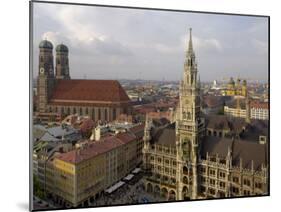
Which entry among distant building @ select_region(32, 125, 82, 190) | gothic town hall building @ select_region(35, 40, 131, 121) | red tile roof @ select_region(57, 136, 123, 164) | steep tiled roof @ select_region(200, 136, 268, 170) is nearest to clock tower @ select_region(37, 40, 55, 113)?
gothic town hall building @ select_region(35, 40, 131, 121)

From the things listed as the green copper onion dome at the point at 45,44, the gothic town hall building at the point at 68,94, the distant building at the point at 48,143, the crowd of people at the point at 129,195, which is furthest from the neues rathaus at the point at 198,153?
the green copper onion dome at the point at 45,44

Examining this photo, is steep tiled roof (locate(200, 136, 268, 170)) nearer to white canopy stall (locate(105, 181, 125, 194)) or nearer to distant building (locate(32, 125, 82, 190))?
white canopy stall (locate(105, 181, 125, 194))

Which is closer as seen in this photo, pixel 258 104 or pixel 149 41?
pixel 149 41

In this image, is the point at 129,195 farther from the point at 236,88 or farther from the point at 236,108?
the point at 236,88

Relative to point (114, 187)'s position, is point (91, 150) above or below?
above

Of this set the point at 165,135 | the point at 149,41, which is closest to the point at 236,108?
the point at 165,135

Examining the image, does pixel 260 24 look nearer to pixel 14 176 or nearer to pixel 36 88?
pixel 36 88

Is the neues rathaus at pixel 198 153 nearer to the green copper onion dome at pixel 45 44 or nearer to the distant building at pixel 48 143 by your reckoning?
the distant building at pixel 48 143

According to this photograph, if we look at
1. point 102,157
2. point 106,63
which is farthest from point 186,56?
point 102,157

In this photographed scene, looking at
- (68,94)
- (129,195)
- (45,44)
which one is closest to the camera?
(45,44)
